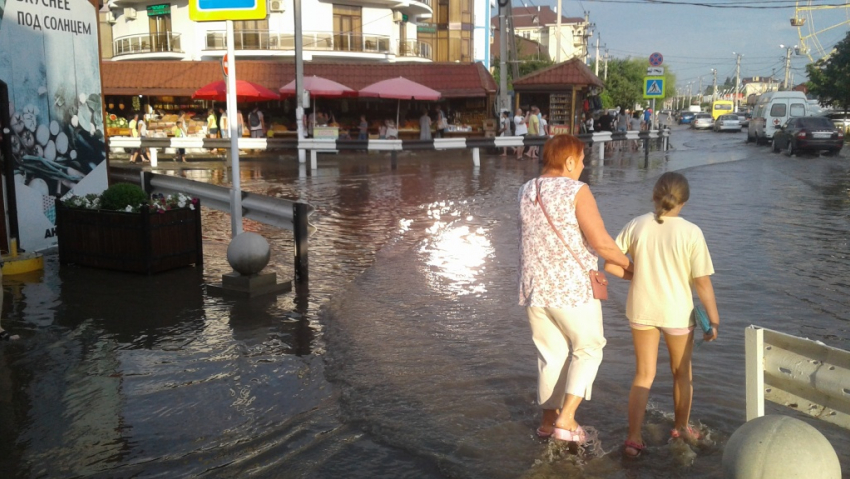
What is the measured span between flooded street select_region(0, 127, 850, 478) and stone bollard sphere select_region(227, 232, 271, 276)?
1.12ft

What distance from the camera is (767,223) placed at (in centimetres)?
1291

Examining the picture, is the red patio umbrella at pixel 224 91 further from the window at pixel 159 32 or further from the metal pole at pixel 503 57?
the window at pixel 159 32

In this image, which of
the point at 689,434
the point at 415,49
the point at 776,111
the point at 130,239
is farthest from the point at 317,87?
the point at 689,434

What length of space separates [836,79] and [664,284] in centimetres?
4742

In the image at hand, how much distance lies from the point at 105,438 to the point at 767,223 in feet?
36.5

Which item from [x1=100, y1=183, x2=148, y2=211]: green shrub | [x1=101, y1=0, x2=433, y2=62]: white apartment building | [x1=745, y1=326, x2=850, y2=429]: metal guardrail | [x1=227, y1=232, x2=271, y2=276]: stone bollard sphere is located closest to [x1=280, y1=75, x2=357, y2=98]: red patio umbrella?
[x1=101, y1=0, x2=433, y2=62]: white apartment building

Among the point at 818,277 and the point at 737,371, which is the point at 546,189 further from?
the point at 818,277

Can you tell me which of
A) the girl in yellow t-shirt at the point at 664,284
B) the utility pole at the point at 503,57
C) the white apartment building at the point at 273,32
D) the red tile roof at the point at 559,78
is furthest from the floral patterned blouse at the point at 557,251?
the white apartment building at the point at 273,32

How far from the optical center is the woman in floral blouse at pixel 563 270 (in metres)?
4.32

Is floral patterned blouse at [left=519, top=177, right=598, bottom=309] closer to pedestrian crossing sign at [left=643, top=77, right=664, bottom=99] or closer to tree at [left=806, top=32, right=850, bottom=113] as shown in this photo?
pedestrian crossing sign at [left=643, top=77, right=664, bottom=99]

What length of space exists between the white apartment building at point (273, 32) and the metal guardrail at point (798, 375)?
40894 mm

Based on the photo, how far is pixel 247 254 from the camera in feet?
25.6

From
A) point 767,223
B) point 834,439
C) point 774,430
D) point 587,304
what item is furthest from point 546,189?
point 767,223

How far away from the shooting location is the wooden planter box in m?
8.55
